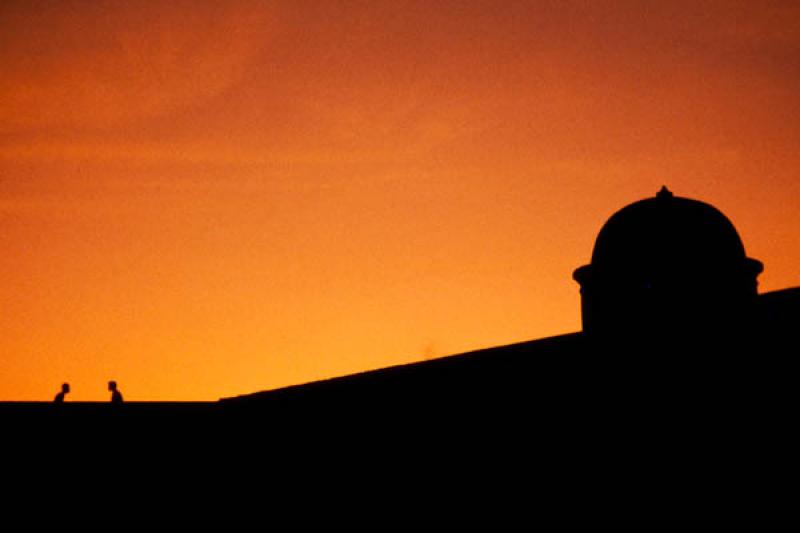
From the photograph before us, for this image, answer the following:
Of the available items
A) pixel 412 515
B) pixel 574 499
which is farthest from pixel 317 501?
pixel 574 499

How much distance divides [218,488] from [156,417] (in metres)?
1.63

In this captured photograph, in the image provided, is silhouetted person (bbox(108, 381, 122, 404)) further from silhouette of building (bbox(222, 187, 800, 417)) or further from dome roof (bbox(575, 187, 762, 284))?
dome roof (bbox(575, 187, 762, 284))

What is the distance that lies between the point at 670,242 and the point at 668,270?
1.66 ft

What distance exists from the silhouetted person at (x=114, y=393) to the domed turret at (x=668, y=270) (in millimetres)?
7856

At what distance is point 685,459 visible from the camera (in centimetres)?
1108

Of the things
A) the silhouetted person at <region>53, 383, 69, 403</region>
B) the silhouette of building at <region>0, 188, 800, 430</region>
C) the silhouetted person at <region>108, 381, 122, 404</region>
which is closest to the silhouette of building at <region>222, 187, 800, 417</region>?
the silhouette of building at <region>0, 188, 800, 430</region>

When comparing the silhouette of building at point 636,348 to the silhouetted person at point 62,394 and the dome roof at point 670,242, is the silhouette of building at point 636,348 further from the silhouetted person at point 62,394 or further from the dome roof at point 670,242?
the silhouetted person at point 62,394

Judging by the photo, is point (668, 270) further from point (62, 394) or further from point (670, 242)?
point (62, 394)

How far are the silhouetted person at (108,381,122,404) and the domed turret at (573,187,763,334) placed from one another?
786 cm

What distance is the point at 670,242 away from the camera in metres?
15.3

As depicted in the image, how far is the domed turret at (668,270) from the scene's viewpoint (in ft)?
48.8

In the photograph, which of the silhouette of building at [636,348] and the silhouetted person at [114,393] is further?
the silhouetted person at [114,393]

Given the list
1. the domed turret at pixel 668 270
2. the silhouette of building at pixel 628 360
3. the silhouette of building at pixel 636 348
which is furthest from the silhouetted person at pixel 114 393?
the domed turret at pixel 668 270

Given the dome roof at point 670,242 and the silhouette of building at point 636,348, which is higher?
the dome roof at point 670,242
